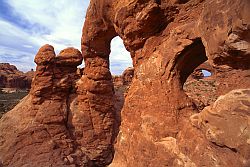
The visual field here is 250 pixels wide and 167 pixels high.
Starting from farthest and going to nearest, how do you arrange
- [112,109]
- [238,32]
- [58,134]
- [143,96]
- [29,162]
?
[112,109] → [58,134] → [29,162] → [143,96] → [238,32]

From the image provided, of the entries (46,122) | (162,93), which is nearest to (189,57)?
(162,93)

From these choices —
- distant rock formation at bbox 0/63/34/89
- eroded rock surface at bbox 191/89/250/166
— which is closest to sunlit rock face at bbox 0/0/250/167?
eroded rock surface at bbox 191/89/250/166

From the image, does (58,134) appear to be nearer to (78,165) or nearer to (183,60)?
(78,165)

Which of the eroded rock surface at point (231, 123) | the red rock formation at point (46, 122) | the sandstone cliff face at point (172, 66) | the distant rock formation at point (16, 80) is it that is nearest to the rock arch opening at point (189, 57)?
the sandstone cliff face at point (172, 66)

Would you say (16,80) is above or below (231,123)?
above

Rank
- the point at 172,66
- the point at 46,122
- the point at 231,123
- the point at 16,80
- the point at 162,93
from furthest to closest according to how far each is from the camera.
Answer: the point at 16,80 → the point at 46,122 → the point at 162,93 → the point at 172,66 → the point at 231,123

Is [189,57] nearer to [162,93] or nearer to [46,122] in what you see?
[162,93]

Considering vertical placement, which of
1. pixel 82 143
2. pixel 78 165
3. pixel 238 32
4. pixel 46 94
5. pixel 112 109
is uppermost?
pixel 238 32

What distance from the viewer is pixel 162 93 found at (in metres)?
6.20

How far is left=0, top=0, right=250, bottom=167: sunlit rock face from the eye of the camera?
4.19 meters

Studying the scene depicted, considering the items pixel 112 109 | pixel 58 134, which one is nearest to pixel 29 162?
pixel 58 134

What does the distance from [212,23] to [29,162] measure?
1138 centimetres

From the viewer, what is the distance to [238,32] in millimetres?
4117

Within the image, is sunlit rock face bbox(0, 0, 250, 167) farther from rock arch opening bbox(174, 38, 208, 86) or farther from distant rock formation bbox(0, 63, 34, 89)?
distant rock formation bbox(0, 63, 34, 89)
